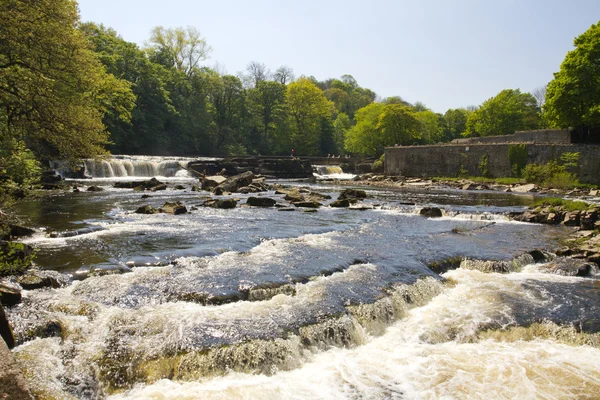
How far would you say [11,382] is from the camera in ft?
14.1

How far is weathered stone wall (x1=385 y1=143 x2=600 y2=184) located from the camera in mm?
38156

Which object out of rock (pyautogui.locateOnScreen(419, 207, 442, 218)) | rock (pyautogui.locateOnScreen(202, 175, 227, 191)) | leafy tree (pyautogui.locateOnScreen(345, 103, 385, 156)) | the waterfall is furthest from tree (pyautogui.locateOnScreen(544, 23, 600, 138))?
the waterfall

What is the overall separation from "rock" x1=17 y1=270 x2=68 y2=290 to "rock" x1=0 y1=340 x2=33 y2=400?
4853 mm

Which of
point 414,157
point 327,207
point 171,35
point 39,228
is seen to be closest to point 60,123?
point 39,228

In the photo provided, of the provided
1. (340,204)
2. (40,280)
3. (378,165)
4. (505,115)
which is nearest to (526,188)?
(340,204)

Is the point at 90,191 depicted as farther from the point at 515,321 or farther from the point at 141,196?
the point at 515,321

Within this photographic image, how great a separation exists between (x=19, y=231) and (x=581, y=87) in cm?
4668

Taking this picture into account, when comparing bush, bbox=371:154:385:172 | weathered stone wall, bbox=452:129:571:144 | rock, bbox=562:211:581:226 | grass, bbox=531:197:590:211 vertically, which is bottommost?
rock, bbox=562:211:581:226

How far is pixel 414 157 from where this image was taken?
54688 mm

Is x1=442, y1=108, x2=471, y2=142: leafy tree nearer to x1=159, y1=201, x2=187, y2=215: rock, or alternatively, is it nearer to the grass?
the grass

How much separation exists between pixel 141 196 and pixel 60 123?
12.9 m

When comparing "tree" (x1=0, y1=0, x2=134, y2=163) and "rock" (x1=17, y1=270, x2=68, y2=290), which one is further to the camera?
"tree" (x1=0, y1=0, x2=134, y2=163)

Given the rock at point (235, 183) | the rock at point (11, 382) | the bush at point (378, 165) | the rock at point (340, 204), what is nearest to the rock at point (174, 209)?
the rock at point (340, 204)

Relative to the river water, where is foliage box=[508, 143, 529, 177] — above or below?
above
